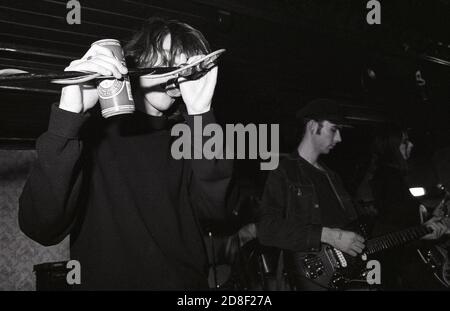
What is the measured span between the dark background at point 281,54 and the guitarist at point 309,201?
0.99 m

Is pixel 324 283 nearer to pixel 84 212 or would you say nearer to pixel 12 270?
pixel 84 212

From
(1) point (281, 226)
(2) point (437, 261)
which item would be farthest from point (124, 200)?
(2) point (437, 261)

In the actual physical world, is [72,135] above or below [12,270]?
above

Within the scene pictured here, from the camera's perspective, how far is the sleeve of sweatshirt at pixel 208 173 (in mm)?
1102

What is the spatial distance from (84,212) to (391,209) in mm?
3109

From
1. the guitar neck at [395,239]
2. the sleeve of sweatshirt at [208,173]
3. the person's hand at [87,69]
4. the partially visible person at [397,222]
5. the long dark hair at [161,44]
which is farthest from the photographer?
the partially visible person at [397,222]

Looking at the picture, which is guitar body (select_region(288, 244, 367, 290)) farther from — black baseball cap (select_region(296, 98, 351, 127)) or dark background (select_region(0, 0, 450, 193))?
dark background (select_region(0, 0, 450, 193))

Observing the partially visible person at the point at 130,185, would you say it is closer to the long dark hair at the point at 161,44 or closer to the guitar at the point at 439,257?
the long dark hair at the point at 161,44

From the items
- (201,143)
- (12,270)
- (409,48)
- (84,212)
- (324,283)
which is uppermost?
(409,48)

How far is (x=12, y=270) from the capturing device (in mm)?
5375

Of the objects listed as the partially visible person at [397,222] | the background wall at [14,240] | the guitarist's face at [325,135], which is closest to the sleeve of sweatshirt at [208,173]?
the guitarist's face at [325,135]

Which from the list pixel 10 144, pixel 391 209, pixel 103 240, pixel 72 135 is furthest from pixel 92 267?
pixel 10 144

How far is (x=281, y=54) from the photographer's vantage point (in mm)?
3922
